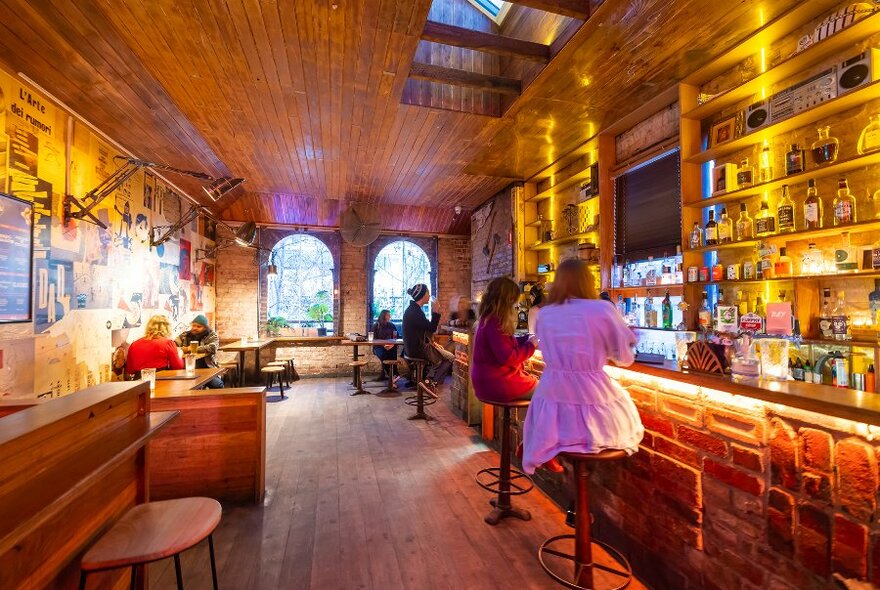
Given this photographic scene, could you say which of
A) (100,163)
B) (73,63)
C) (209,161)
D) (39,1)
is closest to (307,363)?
(209,161)

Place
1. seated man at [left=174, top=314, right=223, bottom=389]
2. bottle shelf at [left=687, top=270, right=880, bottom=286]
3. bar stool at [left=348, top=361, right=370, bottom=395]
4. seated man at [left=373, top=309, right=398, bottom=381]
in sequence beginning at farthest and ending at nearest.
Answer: seated man at [left=373, top=309, right=398, bottom=381] < bar stool at [left=348, top=361, right=370, bottom=395] < seated man at [left=174, top=314, right=223, bottom=389] < bottle shelf at [left=687, top=270, right=880, bottom=286]

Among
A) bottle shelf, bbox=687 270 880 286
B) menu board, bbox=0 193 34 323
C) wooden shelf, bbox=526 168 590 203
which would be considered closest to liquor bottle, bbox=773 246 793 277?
bottle shelf, bbox=687 270 880 286

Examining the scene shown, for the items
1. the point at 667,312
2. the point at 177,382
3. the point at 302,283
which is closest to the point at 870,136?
the point at 667,312

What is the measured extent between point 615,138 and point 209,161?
4.88 meters

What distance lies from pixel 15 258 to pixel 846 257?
5.37m

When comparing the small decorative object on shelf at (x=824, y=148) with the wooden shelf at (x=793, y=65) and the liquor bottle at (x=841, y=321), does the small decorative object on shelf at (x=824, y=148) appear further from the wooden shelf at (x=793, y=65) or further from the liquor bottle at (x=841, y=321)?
the liquor bottle at (x=841, y=321)

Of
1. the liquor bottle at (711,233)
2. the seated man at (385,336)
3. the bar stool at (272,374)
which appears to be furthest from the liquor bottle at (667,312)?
the bar stool at (272,374)

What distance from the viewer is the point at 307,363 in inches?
311

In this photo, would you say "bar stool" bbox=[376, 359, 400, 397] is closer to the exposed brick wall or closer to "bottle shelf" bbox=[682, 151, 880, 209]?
the exposed brick wall

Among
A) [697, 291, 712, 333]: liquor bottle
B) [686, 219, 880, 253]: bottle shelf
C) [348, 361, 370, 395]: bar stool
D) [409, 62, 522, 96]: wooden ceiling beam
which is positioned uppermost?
[409, 62, 522, 96]: wooden ceiling beam

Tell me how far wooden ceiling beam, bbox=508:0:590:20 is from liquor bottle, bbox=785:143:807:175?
1.59 metres

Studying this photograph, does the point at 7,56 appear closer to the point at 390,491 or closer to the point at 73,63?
the point at 73,63

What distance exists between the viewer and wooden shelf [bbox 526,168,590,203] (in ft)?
16.0

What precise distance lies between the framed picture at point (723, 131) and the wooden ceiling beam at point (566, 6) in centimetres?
139
